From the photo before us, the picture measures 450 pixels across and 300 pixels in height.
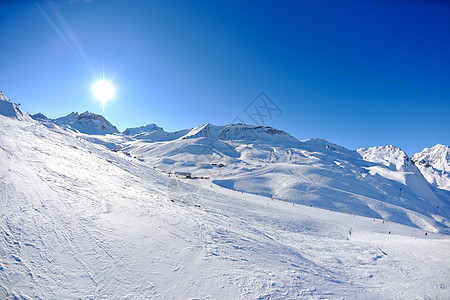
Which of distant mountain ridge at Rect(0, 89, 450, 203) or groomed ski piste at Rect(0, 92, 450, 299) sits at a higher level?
distant mountain ridge at Rect(0, 89, 450, 203)

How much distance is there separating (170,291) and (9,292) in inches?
120

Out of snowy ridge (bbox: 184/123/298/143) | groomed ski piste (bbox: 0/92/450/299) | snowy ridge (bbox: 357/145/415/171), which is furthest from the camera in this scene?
snowy ridge (bbox: 357/145/415/171)

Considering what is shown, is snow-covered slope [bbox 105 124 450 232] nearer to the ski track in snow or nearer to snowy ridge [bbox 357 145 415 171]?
the ski track in snow

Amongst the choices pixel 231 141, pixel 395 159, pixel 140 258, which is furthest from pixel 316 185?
pixel 395 159

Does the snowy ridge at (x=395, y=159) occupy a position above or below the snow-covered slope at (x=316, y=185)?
above

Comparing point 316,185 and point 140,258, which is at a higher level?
point 316,185

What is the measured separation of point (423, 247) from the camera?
1074cm

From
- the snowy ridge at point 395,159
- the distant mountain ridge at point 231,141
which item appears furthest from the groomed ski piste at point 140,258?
the snowy ridge at point 395,159

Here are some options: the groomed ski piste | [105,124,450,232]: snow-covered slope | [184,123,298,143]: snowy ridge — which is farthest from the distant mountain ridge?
the groomed ski piste

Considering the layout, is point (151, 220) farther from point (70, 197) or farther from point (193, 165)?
point (193, 165)

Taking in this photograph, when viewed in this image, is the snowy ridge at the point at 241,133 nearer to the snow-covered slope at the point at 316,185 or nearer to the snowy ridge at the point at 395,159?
the snow-covered slope at the point at 316,185

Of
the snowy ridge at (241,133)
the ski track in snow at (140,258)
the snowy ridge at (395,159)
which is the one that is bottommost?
the ski track in snow at (140,258)

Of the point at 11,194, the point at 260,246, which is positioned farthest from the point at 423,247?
the point at 11,194

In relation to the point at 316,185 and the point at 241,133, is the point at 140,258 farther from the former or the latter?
the point at 241,133
